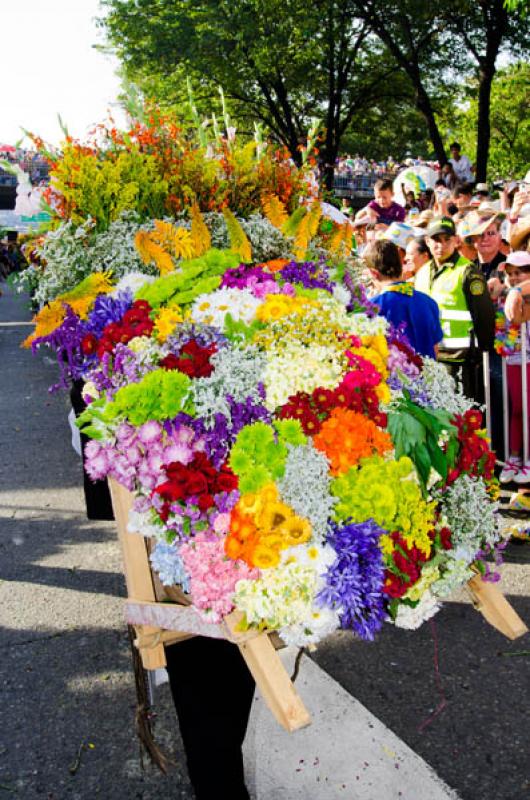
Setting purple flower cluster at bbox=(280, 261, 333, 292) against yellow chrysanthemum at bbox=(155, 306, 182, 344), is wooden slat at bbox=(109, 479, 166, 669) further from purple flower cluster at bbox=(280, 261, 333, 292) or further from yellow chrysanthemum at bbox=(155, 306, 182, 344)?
purple flower cluster at bbox=(280, 261, 333, 292)

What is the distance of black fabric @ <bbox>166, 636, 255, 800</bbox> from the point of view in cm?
254

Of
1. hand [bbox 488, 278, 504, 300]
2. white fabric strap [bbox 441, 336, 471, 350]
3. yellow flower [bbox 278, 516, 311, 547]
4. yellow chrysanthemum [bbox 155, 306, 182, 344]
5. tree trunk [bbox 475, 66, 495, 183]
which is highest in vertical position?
tree trunk [bbox 475, 66, 495, 183]

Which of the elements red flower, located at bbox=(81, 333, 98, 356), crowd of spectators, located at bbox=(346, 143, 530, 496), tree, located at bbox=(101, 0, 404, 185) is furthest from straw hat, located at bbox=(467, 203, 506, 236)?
tree, located at bbox=(101, 0, 404, 185)

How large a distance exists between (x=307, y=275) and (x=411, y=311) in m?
1.71

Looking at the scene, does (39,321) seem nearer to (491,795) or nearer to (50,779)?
(50,779)

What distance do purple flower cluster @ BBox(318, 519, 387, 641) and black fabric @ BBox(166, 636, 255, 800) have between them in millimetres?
611

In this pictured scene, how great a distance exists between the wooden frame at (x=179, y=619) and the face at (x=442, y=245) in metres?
3.68

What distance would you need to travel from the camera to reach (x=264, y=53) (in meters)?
20.0

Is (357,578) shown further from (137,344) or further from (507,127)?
(507,127)

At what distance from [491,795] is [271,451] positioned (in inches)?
66.0

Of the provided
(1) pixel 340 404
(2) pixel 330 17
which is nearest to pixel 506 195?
(1) pixel 340 404

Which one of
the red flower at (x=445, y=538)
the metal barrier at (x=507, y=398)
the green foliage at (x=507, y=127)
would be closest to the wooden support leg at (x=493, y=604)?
the red flower at (x=445, y=538)

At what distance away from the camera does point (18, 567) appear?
509 cm

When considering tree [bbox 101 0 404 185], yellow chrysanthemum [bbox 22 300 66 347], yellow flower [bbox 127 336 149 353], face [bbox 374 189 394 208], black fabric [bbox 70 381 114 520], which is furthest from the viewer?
tree [bbox 101 0 404 185]
